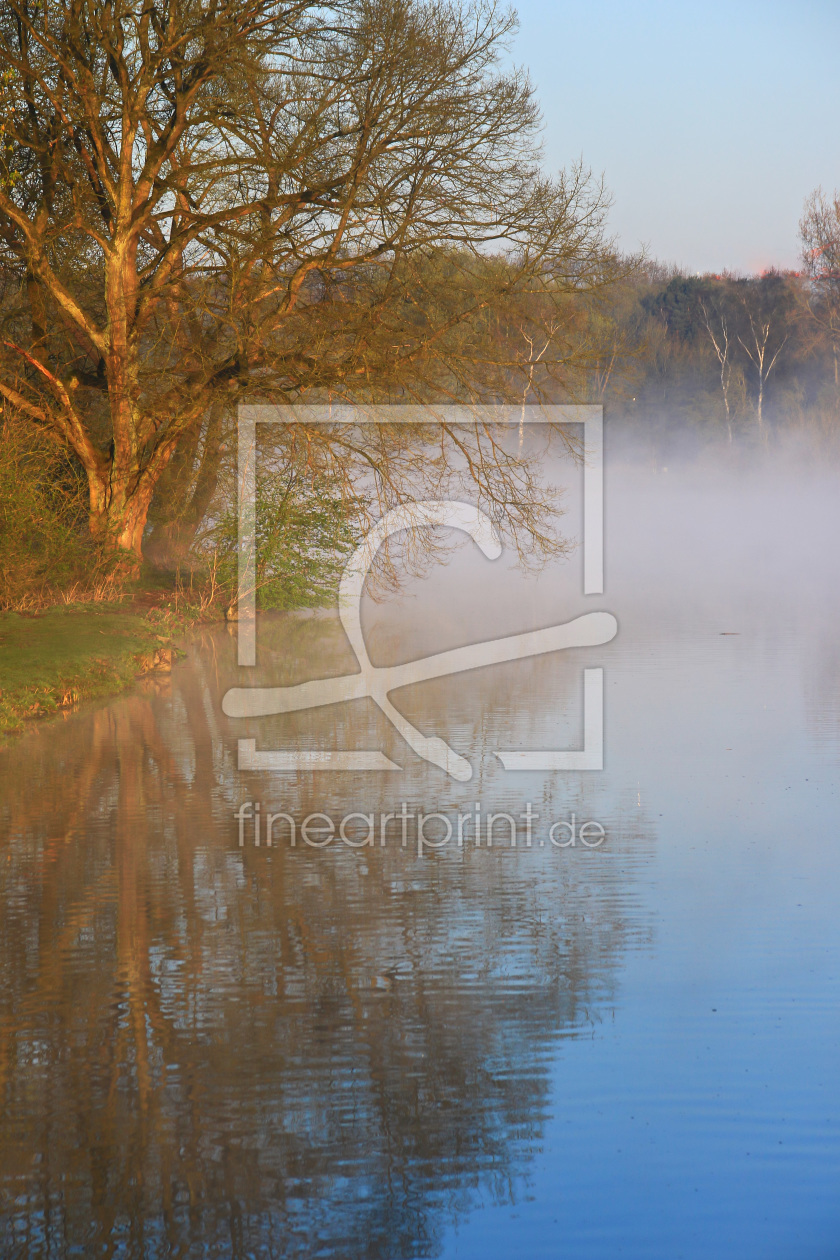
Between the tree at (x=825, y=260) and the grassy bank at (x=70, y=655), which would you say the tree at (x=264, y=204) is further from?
the tree at (x=825, y=260)

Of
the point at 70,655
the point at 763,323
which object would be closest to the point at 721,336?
the point at 763,323

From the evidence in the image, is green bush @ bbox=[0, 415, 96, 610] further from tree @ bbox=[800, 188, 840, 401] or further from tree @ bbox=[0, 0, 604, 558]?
tree @ bbox=[800, 188, 840, 401]

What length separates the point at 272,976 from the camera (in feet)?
15.8

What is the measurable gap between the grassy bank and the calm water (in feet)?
4.65

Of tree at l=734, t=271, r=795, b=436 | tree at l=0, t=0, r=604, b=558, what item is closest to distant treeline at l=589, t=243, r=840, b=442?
tree at l=734, t=271, r=795, b=436

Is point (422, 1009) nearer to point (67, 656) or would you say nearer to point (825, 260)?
point (67, 656)

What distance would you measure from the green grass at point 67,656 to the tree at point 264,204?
8.09 ft

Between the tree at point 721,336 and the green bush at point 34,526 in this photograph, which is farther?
the tree at point 721,336

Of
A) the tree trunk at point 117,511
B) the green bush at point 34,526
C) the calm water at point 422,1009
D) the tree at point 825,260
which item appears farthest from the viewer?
the tree at point 825,260

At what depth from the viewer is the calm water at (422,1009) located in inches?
129

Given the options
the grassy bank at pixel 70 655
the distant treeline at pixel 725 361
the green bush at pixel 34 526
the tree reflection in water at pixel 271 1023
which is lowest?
the tree reflection in water at pixel 271 1023

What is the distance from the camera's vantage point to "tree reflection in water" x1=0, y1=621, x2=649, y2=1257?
328 cm

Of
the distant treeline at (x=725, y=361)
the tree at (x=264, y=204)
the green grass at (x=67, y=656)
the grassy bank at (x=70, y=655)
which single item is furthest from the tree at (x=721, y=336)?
the green grass at (x=67, y=656)

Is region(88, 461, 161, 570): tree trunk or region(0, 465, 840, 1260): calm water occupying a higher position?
region(88, 461, 161, 570): tree trunk
